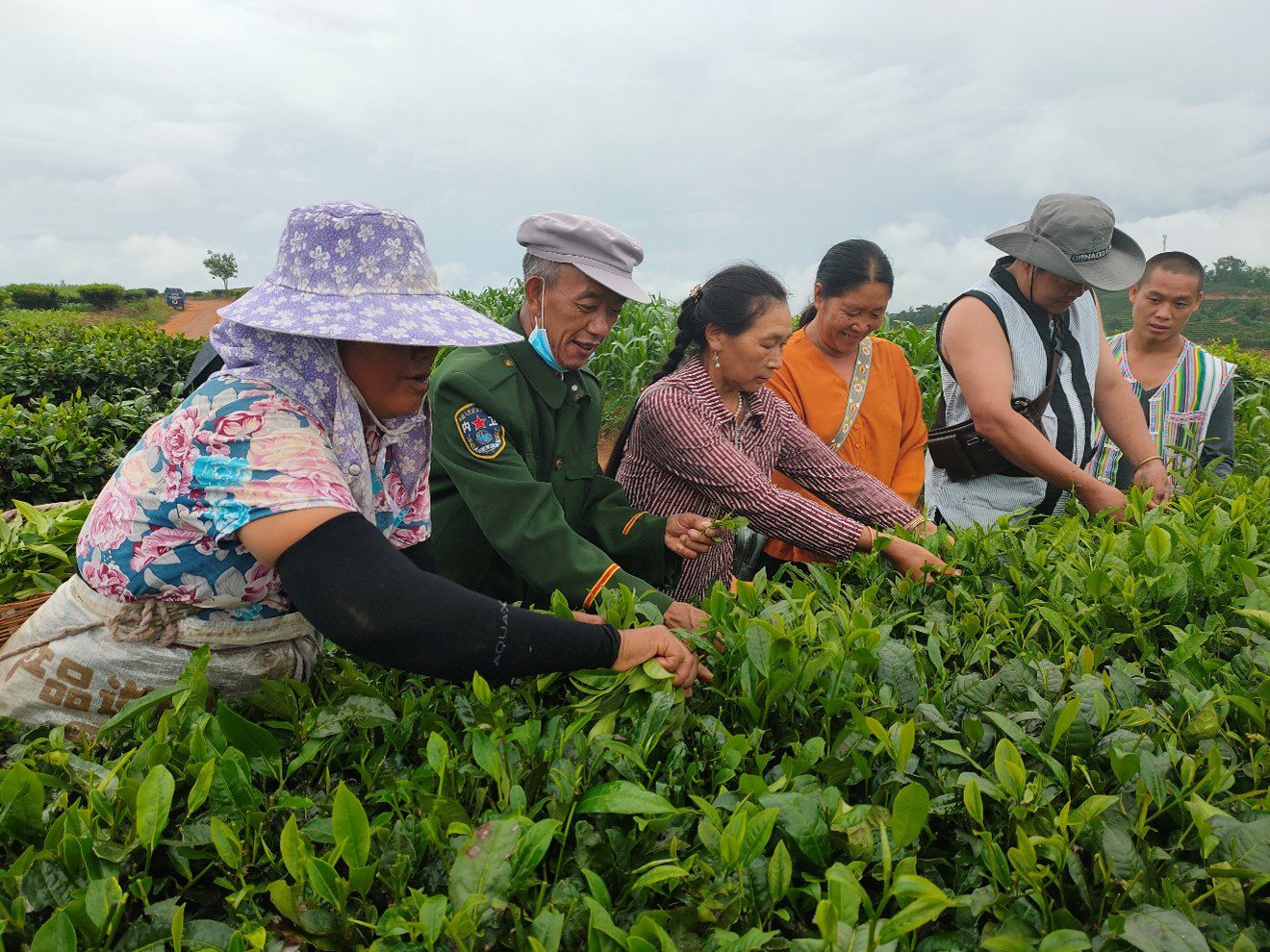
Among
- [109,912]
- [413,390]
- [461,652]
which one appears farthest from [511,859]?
[413,390]

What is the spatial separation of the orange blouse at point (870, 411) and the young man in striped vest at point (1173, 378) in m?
1.02

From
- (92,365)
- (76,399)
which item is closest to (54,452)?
(76,399)

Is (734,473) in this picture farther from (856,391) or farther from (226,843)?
(226,843)

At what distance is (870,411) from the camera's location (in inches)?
151

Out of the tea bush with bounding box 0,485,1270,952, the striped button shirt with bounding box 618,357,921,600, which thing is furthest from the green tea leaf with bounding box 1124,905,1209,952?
the striped button shirt with bounding box 618,357,921,600

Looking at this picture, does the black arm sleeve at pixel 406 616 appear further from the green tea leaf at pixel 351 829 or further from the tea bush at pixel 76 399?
the tea bush at pixel 76 399

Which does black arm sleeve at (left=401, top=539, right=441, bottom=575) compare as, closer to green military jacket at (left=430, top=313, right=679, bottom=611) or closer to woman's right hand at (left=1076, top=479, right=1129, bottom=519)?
green military jacket at (left=430, top=313, right=679, bottom=611)

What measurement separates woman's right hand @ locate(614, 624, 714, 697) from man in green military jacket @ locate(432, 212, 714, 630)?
2.30 ft

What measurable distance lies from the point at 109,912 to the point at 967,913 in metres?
1.10

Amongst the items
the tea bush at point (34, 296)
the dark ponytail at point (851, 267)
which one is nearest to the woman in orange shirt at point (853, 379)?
the dark ponytail at point (851, 267)

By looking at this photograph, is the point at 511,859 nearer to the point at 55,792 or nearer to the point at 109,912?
the point at 109,912

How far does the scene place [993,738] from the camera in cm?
149

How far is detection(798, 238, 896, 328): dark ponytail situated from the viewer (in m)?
3.60

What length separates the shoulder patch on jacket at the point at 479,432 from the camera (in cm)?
246
